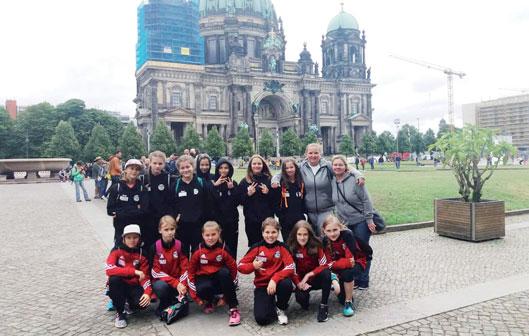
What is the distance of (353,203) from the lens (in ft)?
20.9

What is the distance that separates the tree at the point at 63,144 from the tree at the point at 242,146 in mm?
22718

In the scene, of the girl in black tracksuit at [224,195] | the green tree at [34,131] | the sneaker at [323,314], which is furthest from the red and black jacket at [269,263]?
the green tree at [34,131]

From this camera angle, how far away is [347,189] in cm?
638

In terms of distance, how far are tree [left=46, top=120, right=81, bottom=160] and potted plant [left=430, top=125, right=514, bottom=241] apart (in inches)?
2335

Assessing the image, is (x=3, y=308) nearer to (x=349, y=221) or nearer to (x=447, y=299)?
(x=349, y=221)

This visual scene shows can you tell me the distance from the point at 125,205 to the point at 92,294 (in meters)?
1.45

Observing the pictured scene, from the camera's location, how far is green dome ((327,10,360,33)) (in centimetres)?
8898

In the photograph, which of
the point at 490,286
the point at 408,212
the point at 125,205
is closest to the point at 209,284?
the point at 125,205

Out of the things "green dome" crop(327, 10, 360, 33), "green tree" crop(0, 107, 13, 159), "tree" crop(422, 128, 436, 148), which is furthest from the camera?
"tree" crop(422, 128, 436, 148)

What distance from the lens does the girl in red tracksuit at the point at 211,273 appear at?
5.41 m

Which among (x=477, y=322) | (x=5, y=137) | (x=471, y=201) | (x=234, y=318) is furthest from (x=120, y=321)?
(x=5, y=137)

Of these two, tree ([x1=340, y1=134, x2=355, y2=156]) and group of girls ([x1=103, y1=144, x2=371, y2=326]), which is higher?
tree ([x1=340, y1=134, x2=355, y2=156])

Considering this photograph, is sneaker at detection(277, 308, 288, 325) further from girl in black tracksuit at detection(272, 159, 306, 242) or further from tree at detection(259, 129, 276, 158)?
tree at detection(259, 129, 276, 158)

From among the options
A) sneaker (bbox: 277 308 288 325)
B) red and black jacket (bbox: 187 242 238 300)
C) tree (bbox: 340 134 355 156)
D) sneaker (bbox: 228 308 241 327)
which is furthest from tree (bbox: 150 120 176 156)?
sneaker (bbox: 277 308 288 325)
